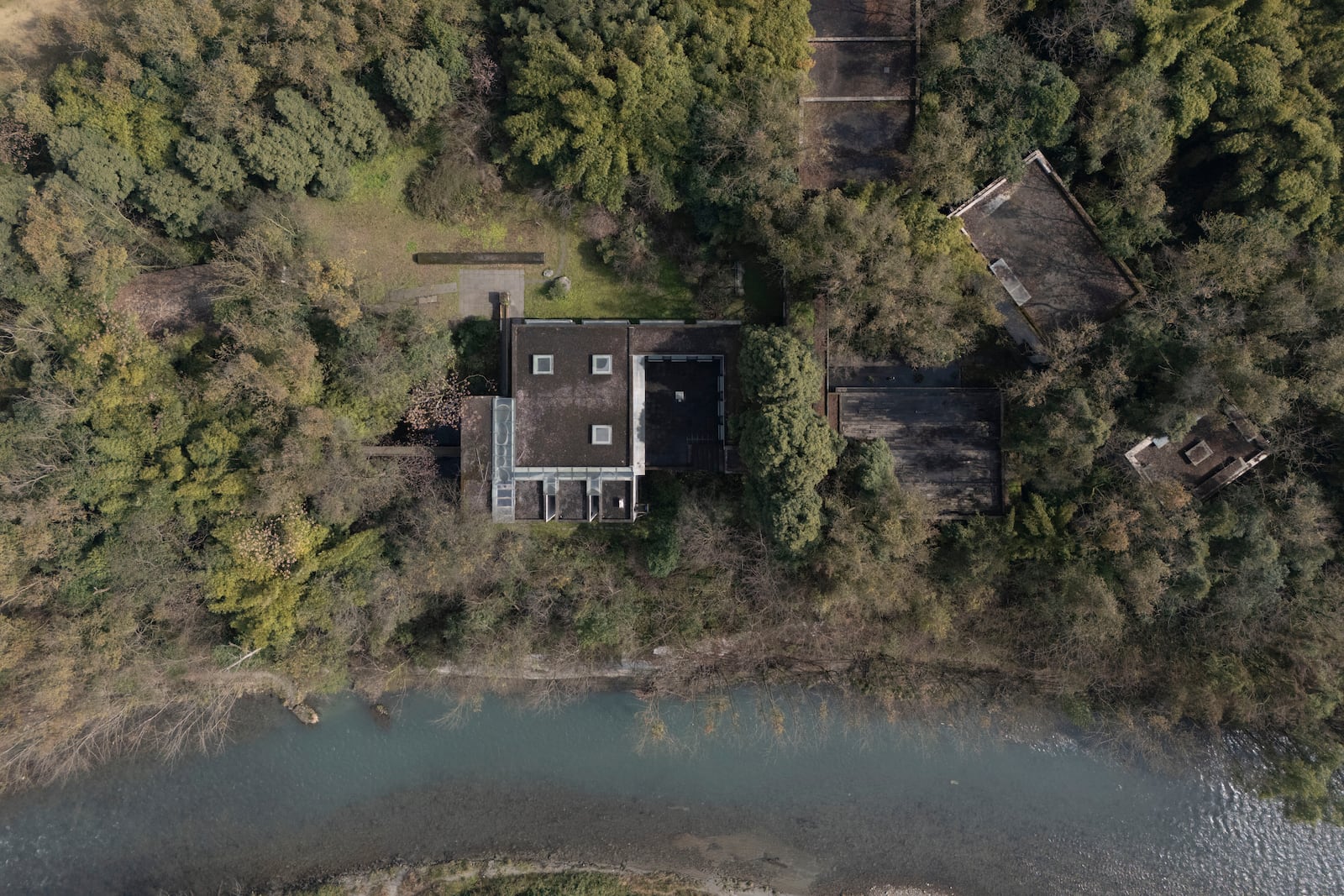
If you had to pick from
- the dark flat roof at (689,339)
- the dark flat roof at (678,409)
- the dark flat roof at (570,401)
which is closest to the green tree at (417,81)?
the dark flat roof at (570,401)

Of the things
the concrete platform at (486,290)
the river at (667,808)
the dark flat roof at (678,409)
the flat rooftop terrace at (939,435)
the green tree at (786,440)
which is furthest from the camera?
the river at (667,808)

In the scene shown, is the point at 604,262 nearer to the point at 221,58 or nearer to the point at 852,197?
the point at 852,197

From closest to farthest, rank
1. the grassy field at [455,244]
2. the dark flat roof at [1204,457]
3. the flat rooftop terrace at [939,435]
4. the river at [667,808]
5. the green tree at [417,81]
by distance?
the dark flat roof at [1204,457] < the green tree at [417,81] < the flat rooftop terrace at [939,435] < the grassy field at [455,244] < the river at [667,808]

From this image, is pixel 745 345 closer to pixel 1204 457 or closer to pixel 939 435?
pixel 939 435

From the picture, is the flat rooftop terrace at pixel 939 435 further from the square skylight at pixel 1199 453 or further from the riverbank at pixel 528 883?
the riverbank at pixel 528 883

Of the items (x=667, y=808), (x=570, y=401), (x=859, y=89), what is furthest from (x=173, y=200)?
(x=667, y=808)

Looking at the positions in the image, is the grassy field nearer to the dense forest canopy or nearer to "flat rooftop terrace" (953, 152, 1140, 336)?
the dense forest canopy

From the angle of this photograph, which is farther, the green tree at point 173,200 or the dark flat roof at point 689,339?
the dark flat roof at point 689,339
